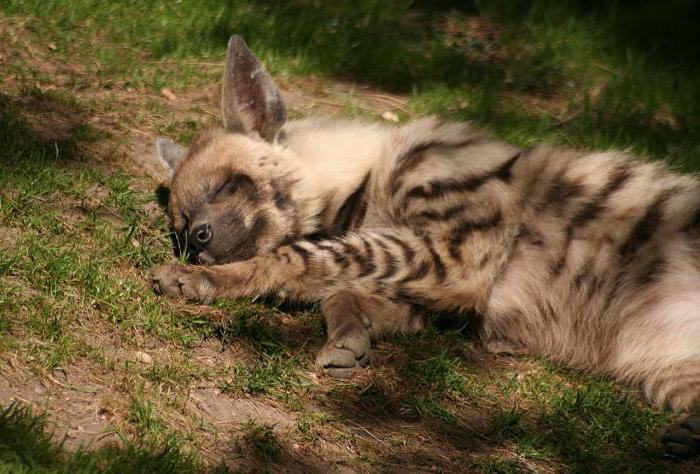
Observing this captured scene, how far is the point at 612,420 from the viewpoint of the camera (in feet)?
11.5

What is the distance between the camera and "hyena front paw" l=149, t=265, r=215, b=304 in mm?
3742

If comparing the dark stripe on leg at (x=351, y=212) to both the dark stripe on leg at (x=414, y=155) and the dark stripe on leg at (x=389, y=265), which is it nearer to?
the dark stripe on leg at (x=414, y=155)

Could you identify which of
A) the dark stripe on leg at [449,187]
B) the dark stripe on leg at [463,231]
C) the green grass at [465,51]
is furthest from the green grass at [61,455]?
the green grass at [465,51]

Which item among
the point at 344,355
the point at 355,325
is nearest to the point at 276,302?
the point at 355,325

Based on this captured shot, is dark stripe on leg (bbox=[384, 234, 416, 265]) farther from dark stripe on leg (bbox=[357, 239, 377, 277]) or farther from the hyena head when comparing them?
the hyena head

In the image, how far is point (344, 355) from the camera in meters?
3.56

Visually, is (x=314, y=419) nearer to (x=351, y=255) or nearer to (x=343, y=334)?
(x=343, y=334)

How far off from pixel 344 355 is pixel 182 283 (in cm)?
67

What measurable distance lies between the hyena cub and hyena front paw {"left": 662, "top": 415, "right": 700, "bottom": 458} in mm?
267

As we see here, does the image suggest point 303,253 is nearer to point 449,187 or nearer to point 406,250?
point 406,250

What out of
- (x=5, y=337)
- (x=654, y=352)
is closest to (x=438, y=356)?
(x=654, y=352)

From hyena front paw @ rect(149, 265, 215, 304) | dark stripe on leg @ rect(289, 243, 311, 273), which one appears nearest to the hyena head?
dark stripe on leg @ rect(289, 243, 311, 273)

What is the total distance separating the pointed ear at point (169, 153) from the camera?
4.51 meters

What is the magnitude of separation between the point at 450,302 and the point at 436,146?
74 cm
